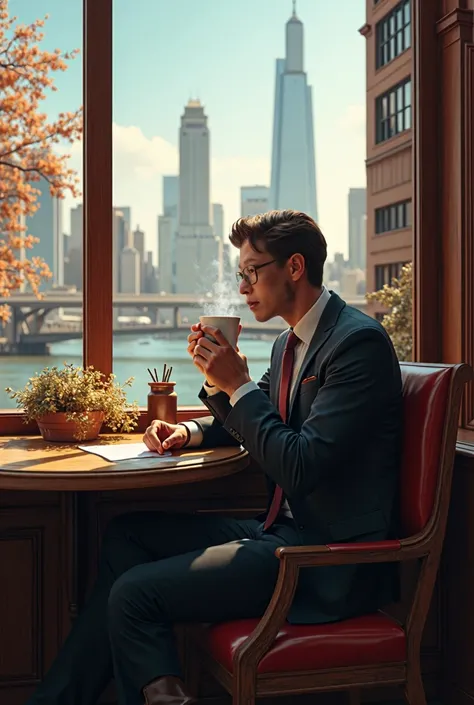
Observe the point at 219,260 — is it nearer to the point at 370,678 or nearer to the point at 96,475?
the point at 96,475

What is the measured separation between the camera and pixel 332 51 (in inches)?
140

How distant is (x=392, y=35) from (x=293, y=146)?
3.51 m

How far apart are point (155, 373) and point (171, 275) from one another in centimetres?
87

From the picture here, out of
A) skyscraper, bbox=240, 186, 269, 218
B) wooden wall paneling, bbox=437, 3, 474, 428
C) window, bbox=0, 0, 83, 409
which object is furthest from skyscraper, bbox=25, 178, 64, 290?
wooden wall paneling, bbox=437, 3, 474, 428

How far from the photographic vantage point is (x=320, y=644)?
5.56ft

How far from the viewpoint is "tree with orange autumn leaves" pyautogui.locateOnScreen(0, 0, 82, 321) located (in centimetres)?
418

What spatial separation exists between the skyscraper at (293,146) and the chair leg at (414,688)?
80.1 inches

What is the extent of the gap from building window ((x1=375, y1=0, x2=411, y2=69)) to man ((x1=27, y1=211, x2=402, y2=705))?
4700 mm

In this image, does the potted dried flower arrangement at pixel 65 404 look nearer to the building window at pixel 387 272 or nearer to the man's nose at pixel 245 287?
the man's nose at pixel 245 287

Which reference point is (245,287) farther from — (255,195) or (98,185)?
(255,195)

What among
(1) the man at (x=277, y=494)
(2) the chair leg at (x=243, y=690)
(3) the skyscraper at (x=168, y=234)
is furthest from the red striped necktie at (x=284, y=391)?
(3) the skyscraper at (x=168, y=234)

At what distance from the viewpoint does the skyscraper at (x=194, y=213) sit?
318 cm

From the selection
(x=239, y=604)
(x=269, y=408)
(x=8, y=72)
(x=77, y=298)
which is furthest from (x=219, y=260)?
(x=8, y=72)

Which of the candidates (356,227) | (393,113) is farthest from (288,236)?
(393,113)
